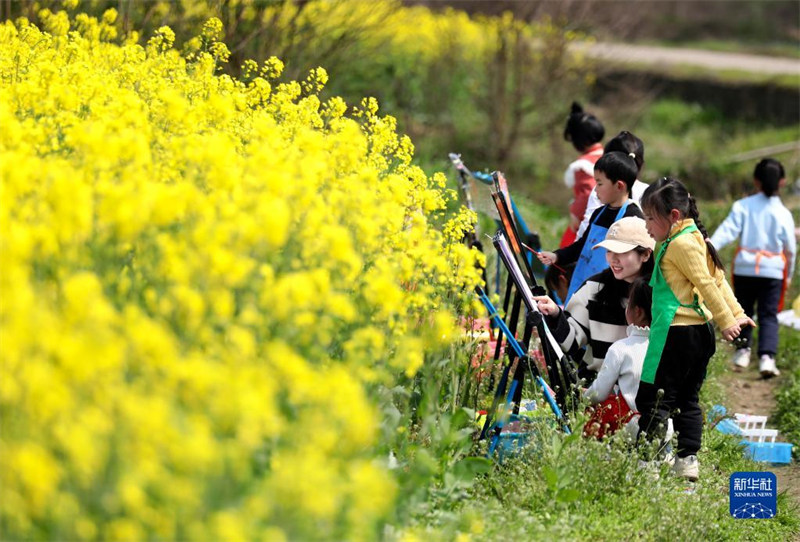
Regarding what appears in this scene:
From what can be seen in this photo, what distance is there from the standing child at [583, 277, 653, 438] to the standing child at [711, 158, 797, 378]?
2.40 meters

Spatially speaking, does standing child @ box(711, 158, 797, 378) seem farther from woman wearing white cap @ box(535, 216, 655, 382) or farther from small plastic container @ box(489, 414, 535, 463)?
small plastic container @ box(489, 414, 535, 463)

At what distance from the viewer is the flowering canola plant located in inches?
89.3

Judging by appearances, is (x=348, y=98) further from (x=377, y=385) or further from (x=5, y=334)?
(x=5, y=334)

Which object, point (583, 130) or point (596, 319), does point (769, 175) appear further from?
point (596, 319)

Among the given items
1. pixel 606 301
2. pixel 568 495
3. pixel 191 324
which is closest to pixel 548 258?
pixel 606 301

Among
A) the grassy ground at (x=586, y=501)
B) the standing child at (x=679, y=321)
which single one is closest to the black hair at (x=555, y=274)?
the standing child at (x=679, y=321)

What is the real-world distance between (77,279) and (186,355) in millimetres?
416

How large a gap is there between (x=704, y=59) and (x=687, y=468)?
15.8 m

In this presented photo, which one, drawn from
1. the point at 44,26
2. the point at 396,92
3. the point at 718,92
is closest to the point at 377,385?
the point at 44,26

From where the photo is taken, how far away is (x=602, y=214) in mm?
5168

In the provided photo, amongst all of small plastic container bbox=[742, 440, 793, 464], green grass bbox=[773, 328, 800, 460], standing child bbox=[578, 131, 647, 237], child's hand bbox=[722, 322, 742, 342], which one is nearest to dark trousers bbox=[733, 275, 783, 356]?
green grass bbox=[773, 328, 800, 460]

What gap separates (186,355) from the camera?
269 cm

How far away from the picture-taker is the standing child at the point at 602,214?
16.5 ft

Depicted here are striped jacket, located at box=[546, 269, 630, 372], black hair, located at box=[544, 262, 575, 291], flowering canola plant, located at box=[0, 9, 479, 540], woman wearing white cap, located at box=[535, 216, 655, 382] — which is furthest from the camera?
black hair, located at box=[544, 262, 575, 291]
